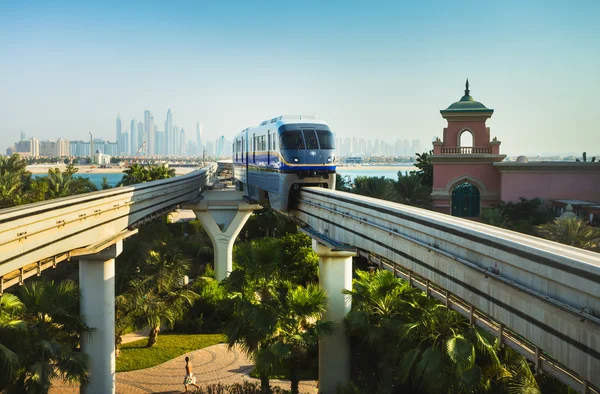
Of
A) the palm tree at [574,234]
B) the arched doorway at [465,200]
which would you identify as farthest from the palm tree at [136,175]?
the palm tree at [574,234]

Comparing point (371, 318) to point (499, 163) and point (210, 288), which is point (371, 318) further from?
point (499, 163)

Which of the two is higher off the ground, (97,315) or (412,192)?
(412,192)

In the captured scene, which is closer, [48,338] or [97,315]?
[48,338]

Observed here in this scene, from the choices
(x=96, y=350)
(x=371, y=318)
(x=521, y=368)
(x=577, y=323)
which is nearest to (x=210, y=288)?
(x=96, y=350)

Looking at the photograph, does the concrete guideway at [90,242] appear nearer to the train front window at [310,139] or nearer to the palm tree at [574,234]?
the train front window at [310,139]

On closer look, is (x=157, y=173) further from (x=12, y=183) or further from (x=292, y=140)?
(x=292, y=140)

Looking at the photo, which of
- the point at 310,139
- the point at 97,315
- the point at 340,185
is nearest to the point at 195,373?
the point at 97,315
